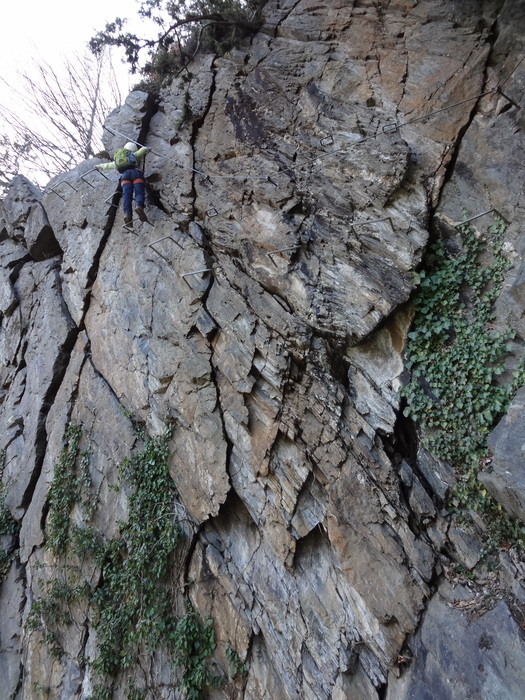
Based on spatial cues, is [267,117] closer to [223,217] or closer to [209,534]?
[223,217]

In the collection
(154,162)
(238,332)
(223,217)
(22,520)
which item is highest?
(154,162)

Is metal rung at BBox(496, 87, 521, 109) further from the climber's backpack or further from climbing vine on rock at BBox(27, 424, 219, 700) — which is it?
climbing vine on rock at BBox(27, 424, 219, 700)

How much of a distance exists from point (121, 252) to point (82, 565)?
19.0 feet

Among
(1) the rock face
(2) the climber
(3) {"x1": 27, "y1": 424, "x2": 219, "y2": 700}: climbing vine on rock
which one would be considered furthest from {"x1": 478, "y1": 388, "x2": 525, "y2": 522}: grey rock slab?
(2) the climber

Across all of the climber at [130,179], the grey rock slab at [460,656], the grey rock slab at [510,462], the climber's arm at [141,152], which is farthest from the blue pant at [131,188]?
the grey rock slab at [460,656]

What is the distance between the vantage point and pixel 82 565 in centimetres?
707

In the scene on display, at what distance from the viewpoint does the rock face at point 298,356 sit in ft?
16.6

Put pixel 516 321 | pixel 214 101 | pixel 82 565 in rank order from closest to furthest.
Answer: pixel 516 321 < pixel 82 565 < pixel 214 101

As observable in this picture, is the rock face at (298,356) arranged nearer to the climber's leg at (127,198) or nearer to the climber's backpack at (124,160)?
the climber's leg at (127,198)

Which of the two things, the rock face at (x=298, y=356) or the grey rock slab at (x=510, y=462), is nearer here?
the grey rock slab at (x=510, y=462)

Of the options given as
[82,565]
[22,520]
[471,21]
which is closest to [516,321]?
[471,21]

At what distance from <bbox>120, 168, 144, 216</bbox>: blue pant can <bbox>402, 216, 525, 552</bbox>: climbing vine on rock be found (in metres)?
5.20

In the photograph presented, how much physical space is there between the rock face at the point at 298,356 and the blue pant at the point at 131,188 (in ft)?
1.49

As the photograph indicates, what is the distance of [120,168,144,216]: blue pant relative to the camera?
757 centimetres
